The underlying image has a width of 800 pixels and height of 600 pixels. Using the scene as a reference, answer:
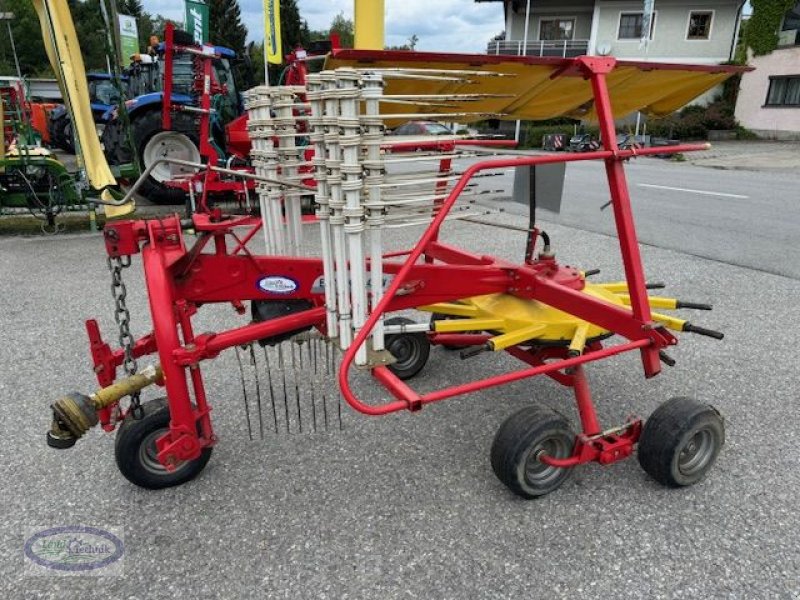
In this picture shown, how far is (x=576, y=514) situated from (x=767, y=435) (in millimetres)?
1351

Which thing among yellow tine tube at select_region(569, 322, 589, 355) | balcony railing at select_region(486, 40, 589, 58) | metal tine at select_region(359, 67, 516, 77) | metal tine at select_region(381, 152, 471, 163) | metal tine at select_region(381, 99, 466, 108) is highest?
balcony railing at select_region(486, 40, 589, 58)

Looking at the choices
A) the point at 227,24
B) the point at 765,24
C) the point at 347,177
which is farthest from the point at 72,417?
the point at 227,24

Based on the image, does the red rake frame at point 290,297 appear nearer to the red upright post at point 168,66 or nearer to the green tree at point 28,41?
the red upright post at point 168,66

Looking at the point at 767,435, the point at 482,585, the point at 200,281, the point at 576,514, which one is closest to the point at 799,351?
the point at 767,435

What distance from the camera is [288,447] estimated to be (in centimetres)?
302

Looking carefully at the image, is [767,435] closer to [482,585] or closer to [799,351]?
[799,351]

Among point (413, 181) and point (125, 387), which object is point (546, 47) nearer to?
point (413, 181)

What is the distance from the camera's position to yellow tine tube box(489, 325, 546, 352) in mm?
2691

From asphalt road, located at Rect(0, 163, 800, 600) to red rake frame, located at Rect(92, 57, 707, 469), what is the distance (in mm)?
314

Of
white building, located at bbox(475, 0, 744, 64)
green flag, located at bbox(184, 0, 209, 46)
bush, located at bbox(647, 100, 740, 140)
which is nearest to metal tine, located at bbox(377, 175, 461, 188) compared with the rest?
green flag, located at bbox(184, 0, 209, 46)

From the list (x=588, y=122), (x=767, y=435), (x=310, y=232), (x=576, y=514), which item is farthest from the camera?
(x=310, y=232)

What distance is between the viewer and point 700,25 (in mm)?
29875

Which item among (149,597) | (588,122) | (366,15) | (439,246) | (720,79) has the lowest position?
(149,597)

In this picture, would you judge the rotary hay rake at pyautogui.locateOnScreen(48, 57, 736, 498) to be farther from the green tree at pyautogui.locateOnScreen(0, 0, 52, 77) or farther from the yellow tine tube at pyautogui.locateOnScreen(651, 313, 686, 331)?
the green tree at pyautogui.locateOnScreen(0, 0, 52, 77)
